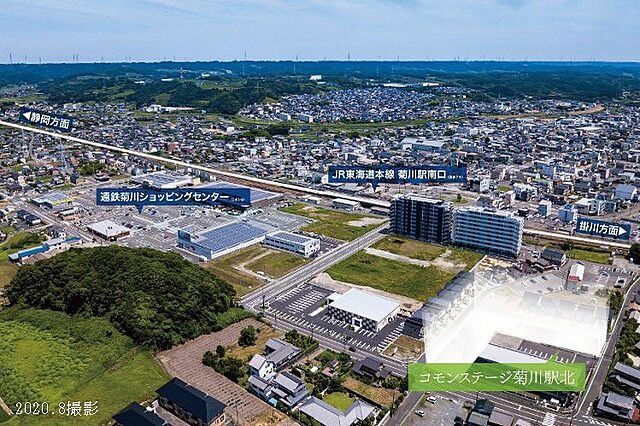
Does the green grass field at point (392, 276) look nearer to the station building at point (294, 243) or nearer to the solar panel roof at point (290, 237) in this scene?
the station building at point (294, 243)

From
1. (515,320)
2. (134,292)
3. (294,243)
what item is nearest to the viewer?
(134,292)

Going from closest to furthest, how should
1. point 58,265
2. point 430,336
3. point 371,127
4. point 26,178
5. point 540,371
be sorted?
point 540,371 < point 430,336 < point 58,265 < point 26,178 < point 371,127

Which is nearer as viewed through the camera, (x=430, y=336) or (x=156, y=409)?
(x=156, y=409)

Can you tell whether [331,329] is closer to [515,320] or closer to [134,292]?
[515,320]

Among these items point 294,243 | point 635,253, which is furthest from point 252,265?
point 635,253

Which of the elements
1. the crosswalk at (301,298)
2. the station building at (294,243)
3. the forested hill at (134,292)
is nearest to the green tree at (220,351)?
the forested hill at (134,292)

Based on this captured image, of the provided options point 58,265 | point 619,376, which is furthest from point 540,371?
point 58,265

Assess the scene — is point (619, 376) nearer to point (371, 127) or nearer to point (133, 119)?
point (371, 127)
